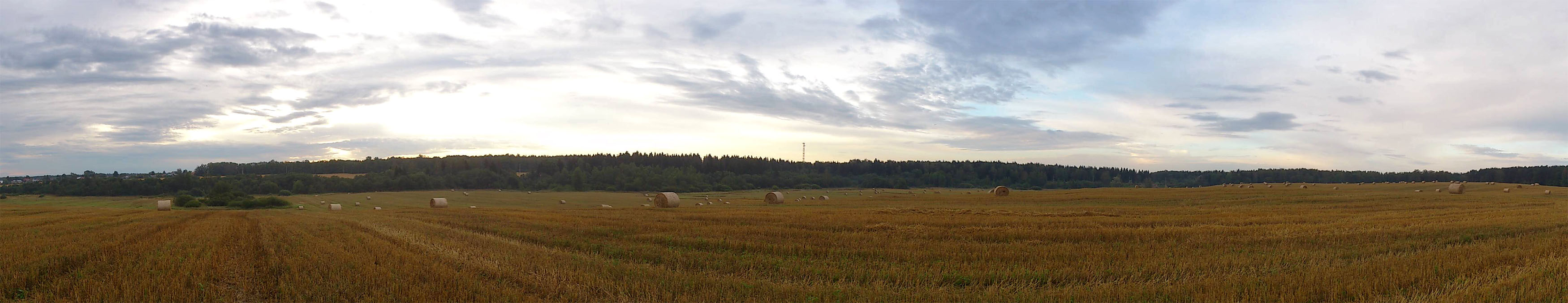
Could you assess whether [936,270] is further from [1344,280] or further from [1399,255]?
[1399,255]

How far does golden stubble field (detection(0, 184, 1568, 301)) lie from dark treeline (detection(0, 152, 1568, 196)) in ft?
309

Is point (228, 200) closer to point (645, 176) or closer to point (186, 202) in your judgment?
point (186, 202)

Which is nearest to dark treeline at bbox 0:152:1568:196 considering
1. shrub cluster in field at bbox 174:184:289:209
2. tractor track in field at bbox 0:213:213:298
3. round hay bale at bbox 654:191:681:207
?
shrub cluster in field at bbox 174:184:289:209

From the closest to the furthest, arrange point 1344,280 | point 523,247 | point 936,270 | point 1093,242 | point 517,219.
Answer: point 1344,280 < point 936,270 < point 523,247 < point 1093,242 < point 517,219

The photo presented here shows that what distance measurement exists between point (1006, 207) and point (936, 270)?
73.7 ft

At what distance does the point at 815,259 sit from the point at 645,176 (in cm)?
12559

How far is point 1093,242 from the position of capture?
13.9 metres

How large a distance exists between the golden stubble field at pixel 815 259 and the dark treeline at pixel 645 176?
94.2m

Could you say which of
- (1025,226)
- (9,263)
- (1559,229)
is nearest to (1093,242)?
(1025,226)

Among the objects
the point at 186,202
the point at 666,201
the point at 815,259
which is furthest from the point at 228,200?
the point at 815,259

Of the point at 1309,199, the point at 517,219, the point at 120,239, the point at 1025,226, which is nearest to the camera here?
the point at 120,239

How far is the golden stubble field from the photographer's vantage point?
8.13 metres

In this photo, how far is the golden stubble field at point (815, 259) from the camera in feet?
26.7

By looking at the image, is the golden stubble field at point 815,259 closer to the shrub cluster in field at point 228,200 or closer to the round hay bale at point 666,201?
the round hay bale at point 666,201
